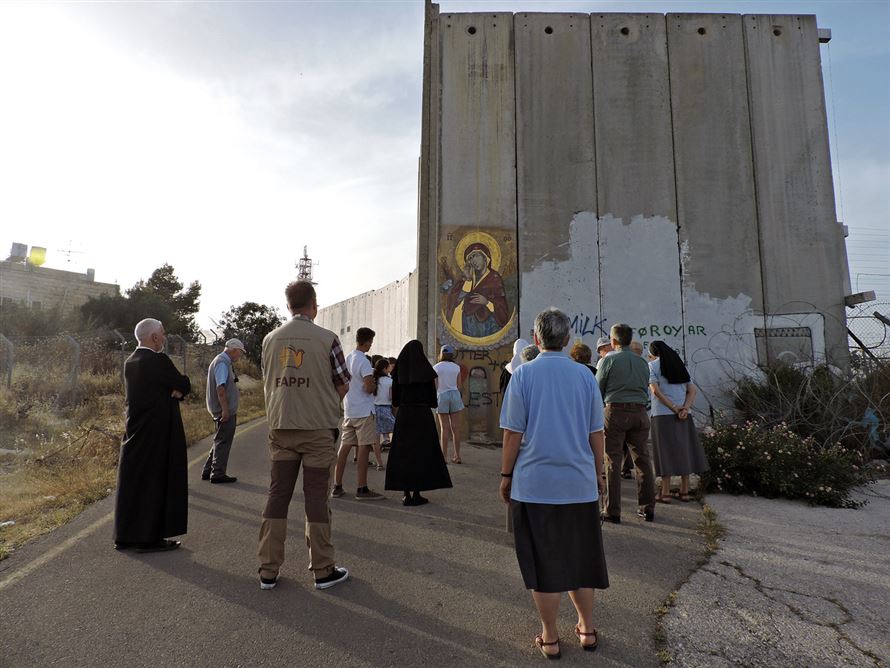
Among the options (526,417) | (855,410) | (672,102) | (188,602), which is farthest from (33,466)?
(672,102)

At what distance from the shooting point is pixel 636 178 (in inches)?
486

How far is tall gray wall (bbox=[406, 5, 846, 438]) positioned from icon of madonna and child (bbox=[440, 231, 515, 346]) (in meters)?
0.03

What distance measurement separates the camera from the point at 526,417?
3.12m

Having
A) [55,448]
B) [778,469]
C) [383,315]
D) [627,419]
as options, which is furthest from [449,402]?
[383,315]

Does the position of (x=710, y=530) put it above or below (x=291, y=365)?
below

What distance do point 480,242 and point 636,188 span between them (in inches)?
148

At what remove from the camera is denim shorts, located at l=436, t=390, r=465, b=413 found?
8.77 m

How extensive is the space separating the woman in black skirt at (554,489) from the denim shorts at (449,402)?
221 inches

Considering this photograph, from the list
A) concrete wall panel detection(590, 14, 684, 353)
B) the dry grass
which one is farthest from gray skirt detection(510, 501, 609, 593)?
concrete wall panel detection(590, 14, 684, 353)

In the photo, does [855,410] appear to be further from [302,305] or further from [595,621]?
[302,305]

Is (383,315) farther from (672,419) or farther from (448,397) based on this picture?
(672,419)

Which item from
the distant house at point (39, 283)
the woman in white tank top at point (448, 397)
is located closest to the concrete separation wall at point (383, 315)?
the woman in white tank top at point (448, 397)

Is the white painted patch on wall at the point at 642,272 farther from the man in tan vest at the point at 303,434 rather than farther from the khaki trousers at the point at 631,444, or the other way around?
the man in tan vest at the point at 303,434

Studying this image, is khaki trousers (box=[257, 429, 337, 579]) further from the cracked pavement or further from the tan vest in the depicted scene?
the cracked pavement
